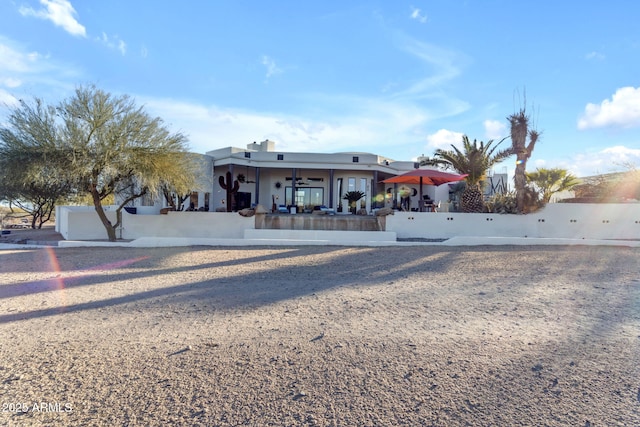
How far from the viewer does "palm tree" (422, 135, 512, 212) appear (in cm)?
1551

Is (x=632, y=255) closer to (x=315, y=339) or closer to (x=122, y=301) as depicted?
(x=315, y=339)

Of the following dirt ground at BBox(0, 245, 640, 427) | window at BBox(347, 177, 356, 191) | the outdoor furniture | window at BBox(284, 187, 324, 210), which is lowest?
dirt ground at BBox(0, 245, 640, 427)

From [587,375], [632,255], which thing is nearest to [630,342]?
[587,375]

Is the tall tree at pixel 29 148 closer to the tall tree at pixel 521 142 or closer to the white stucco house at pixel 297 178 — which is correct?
the white stucco house at pixel 297 178

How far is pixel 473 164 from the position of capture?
15992 mm

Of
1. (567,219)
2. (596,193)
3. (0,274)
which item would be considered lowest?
(0,274)

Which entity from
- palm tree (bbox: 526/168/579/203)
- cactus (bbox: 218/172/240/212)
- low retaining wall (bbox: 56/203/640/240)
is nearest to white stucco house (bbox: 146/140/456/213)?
cactus (bbox: 218/172/240/212)

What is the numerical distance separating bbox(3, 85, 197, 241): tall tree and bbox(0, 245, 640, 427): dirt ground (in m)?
5.98

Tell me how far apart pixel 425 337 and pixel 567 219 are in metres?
13.6

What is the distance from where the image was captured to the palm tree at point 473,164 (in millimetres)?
15508

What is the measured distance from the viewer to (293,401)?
2852 millimetres

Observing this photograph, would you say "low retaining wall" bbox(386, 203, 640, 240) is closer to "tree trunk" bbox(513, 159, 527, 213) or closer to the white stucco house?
"tree trunk" bbox(513, 159, 527, 213)

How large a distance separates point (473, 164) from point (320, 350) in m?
14.5

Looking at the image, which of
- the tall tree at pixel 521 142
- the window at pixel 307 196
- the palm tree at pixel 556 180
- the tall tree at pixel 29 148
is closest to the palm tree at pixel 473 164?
the tall tree at pixel 521 142
